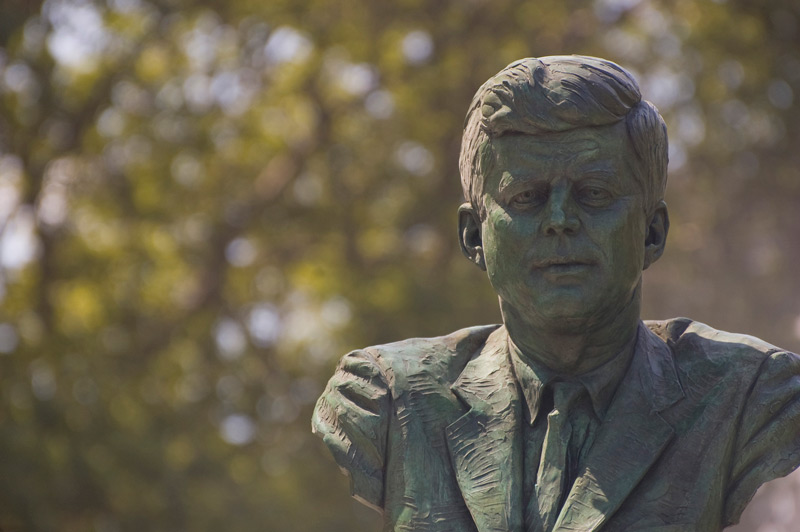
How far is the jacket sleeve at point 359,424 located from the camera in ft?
11.2

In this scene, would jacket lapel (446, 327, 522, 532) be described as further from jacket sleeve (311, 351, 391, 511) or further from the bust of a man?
jacket sleeve (311, 351, 391, 511)

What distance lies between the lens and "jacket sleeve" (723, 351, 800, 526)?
3.26m

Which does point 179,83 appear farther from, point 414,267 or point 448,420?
point 448,420

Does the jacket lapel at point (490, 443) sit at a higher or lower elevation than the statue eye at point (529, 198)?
lower

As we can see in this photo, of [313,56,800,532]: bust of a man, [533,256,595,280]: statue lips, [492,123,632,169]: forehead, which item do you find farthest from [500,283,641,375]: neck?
[492,123,632,169]: forehead

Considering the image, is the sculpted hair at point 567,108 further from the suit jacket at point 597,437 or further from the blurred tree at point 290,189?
the blurred tree at point 290,189

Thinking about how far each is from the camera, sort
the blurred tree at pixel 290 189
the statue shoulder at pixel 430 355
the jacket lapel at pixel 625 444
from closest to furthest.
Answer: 1. the jacket lapel at pixel 625 444
2. the statue shoulder at pixel 430 355
3. the blurred tree at pixel 290 189

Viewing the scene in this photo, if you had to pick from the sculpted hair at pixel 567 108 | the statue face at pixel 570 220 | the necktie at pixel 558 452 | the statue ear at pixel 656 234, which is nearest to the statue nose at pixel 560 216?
the statue face at pixel 570 220

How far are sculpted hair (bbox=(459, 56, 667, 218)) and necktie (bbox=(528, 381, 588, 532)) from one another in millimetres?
468

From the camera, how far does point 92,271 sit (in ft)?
35.9

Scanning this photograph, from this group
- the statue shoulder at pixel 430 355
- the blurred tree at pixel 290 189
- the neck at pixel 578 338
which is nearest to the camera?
the neck at pixel 578 338

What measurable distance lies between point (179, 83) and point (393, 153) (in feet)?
5.64

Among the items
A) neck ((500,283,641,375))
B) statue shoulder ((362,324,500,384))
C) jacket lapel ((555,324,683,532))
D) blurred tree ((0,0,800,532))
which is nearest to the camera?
jacket lapel ((555,324,683,532))

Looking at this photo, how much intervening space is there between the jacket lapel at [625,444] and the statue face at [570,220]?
0.19 m
